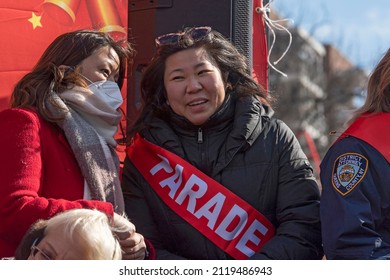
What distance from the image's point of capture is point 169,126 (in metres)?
4.72

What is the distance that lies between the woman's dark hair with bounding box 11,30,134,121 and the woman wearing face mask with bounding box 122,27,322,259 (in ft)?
1.06

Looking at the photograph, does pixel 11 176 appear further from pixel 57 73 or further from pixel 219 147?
pixel 219 147

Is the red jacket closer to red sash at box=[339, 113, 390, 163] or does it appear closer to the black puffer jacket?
the black puffer jacket

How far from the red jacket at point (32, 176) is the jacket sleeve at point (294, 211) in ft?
2.60

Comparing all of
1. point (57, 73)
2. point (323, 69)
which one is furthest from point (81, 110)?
point (323, 69)

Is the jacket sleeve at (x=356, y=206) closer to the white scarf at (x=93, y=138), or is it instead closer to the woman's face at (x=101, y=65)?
the white scarf at (x=93, y=138)

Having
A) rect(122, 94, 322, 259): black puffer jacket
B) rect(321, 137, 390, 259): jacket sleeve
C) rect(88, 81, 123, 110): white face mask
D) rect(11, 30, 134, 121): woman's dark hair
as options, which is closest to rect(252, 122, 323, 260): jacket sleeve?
rect(122, 94, 322, 259): black puffer jacket

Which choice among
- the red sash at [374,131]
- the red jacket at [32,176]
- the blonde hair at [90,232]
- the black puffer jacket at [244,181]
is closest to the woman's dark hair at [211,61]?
the black puffer jacket at [244,181]

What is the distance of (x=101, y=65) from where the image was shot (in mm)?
4664

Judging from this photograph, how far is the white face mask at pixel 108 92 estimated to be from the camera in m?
4.52

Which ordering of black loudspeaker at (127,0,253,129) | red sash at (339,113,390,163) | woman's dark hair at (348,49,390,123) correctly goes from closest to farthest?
red sash at (339,113,390,163) → woman's dark hair at (348,49,390,123) → black loudspeaker at (127,0,253,129)

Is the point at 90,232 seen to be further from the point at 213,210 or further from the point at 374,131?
the point at 374,131

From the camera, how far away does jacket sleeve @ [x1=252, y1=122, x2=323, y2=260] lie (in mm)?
4402
